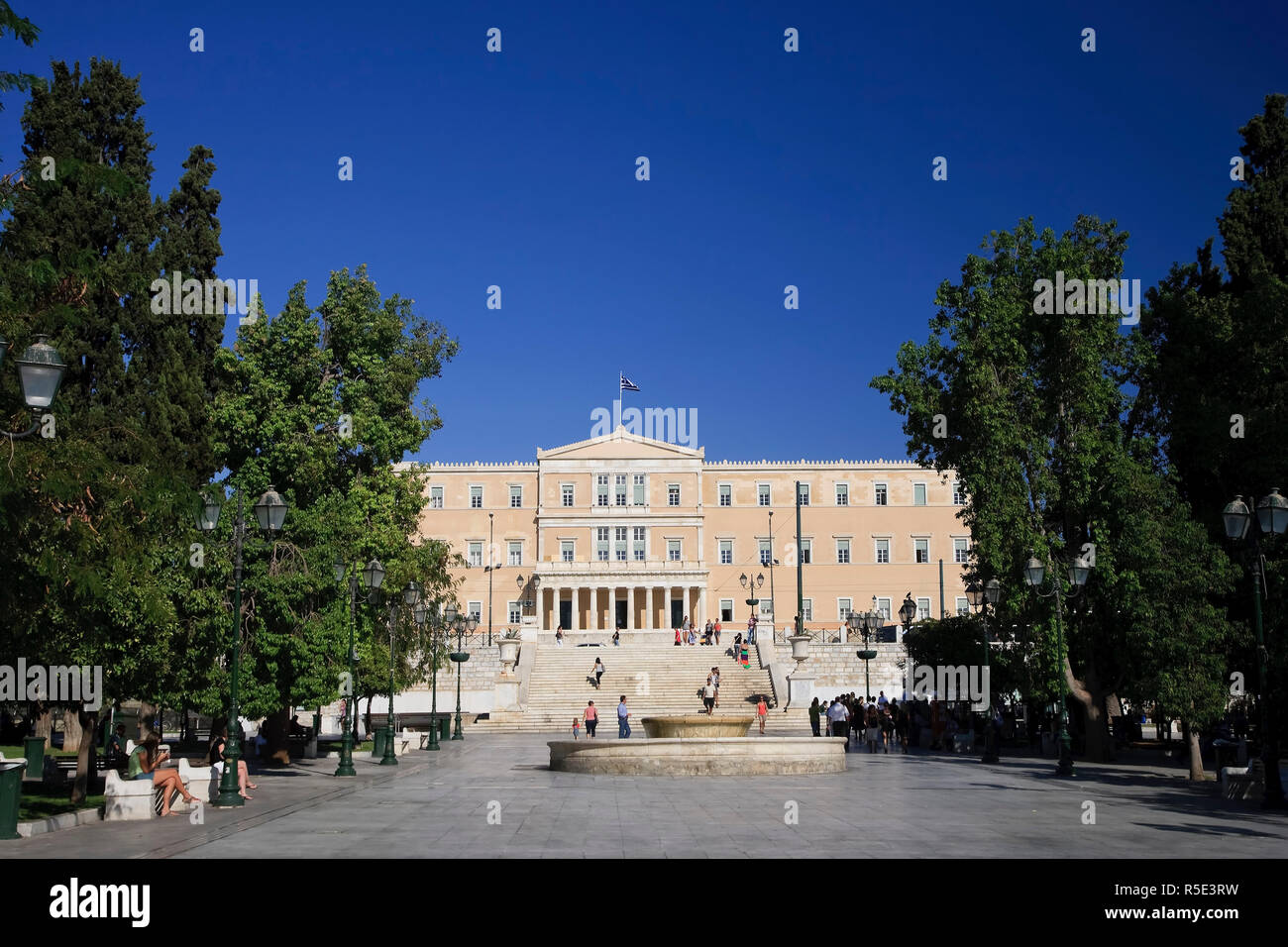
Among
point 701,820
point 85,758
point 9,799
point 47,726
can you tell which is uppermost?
point 9,799

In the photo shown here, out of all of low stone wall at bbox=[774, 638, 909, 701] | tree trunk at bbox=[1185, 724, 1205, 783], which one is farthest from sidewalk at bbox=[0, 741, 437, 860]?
low stone wall at bbox=[774, 638, 909, 701]

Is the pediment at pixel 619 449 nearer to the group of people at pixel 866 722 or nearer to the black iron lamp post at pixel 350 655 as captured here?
the group of people at pixel 866 722

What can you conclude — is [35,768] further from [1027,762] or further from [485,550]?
[485,550]

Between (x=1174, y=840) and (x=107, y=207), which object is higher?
(x=107, y=207)

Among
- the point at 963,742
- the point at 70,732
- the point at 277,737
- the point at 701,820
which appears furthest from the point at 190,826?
the point at 70,732

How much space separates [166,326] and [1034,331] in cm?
2177

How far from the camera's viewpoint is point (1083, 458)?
28562 millimetres

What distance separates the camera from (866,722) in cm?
3522

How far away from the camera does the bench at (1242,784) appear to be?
60.8 feet

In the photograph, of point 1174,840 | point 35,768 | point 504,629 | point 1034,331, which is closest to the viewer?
point 1174,840

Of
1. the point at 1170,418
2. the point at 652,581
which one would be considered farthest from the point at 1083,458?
the point at 652,581

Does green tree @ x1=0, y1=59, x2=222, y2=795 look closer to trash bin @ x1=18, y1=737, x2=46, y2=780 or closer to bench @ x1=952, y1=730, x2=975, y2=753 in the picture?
trash bin @ x1=18, y1=737, x2=46, y2=780

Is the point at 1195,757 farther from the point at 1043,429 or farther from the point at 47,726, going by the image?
the point at 47,726

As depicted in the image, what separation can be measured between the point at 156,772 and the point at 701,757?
10931 mm
